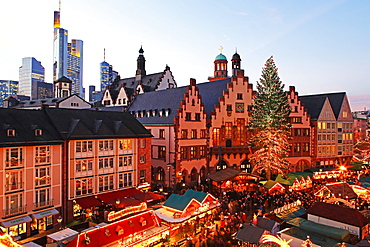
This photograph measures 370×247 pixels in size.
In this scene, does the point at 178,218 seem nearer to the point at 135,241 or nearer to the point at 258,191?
the point at 135,241

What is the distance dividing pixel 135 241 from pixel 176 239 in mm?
5531

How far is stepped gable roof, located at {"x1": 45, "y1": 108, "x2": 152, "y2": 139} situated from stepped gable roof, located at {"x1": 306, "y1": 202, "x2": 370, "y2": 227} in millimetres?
23326

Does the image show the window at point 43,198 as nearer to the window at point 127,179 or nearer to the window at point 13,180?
the window at point 13,180

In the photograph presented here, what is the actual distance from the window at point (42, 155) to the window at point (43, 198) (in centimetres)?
297

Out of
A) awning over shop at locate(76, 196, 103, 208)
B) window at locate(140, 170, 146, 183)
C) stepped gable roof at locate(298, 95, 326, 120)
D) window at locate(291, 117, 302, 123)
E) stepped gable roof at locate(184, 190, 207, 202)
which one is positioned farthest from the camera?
stepped gable roof at locate(298, 95, 326, 120)

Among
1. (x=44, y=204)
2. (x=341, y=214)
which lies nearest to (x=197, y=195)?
(x=341, y=214)

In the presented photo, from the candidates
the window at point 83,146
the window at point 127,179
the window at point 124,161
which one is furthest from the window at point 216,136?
the window at point 83,146

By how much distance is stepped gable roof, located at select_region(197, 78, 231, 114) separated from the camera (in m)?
53.8

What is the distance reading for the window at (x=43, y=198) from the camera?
28.8 m

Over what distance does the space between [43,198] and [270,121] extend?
114 ft

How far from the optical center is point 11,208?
26.8 meters

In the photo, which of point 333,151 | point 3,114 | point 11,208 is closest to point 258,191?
point 333,151

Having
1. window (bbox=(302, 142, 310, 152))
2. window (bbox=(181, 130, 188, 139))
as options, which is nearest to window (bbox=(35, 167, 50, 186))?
window (bbox=(181, 130, 188, 139))

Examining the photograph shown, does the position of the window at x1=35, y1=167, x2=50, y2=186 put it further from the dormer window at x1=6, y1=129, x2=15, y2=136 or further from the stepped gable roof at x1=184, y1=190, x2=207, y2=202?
the stepped gable roof at x1=184, y1=190, x2=207, y2=202
